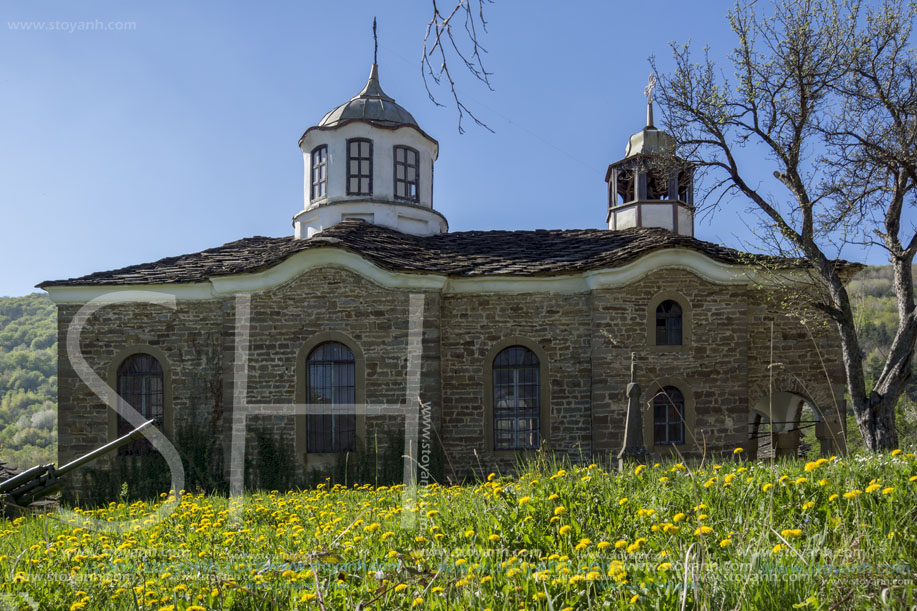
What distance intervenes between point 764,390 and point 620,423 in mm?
3378

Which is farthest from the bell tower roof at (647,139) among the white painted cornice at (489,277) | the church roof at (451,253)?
the white painted cornice at (489,277)

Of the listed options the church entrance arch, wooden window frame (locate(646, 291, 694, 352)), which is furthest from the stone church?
the church entrance arch

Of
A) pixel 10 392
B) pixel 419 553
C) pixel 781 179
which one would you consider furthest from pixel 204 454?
pixel 10 392

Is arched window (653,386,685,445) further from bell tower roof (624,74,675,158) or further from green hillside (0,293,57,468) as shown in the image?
green hillside (0,293,57,468)

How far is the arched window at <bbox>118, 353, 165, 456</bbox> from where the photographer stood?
13352mm

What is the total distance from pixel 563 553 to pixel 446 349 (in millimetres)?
9360

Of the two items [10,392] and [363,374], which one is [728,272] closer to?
[363,374]

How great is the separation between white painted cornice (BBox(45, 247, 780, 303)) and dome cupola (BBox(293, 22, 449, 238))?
13.5 feet

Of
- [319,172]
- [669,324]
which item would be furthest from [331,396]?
[319,172]

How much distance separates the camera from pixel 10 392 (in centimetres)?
4678

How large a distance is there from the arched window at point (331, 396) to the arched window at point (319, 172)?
5.69 meters

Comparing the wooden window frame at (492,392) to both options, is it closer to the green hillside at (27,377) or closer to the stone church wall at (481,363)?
the stone church wall at (481,363)

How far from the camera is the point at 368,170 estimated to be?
16.4 meters

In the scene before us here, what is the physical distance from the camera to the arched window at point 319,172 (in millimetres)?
16734
